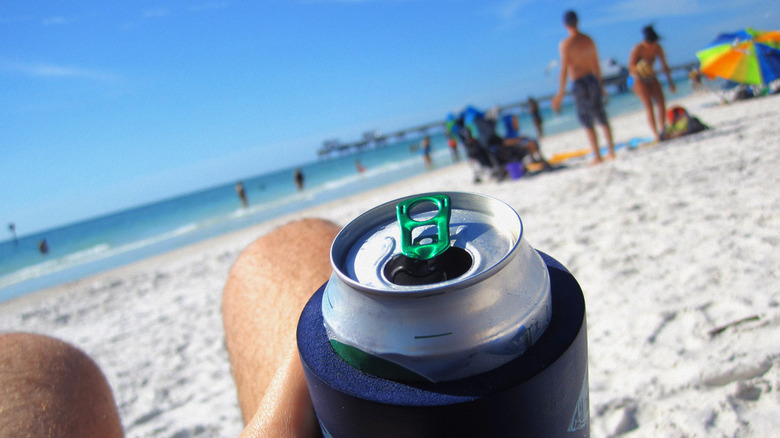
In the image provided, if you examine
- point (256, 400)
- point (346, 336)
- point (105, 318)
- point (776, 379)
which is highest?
point (346, 336)

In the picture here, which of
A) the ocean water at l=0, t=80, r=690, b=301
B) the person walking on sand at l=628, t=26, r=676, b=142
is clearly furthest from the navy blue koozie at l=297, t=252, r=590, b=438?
the ocean water at l=0, t=80, r=690, b=301

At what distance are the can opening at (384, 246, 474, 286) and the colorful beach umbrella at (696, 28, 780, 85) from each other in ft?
34.7

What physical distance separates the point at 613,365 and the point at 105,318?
6.22 m

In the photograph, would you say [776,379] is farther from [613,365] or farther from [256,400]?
[256,400]

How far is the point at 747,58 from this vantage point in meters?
8.45

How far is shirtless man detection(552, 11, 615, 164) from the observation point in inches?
249

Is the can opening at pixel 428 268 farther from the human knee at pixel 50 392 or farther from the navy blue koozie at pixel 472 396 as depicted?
the human knee at pixel 50 392

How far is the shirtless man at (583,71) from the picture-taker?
6316 mm

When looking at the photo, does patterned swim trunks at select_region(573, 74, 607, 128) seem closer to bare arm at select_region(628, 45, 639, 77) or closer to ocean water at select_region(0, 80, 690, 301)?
A: bare arm at select_region(628, 45, 639, 77)

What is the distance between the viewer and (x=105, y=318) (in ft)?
19.1

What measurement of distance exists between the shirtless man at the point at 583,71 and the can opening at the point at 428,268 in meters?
6.66

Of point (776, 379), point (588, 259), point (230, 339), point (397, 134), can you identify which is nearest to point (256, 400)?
point (230, 339)

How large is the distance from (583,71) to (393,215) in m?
6.73

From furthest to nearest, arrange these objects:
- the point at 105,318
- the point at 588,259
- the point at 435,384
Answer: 1. the point at 105,318
2. the point at 588,259
3. the point at 435,384
